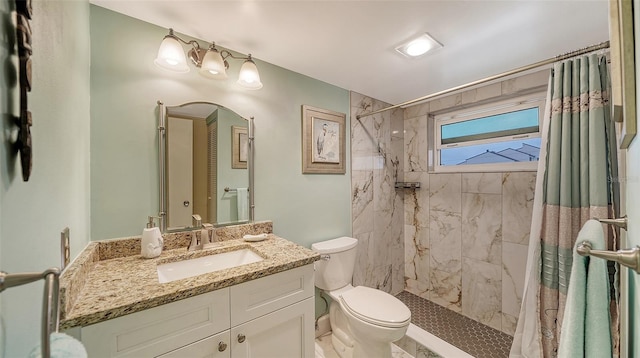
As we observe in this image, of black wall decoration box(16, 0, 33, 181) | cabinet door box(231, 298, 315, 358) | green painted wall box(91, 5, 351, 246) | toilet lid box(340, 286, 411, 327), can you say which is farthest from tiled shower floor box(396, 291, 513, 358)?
black wall decoration box(16, 0, 33, 181)

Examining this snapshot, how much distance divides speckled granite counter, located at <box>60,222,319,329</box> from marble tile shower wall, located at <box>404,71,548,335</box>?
174 centimetres

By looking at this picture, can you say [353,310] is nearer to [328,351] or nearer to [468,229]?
[328,351]

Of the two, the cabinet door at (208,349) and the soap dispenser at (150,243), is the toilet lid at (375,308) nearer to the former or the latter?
the cabinet door at (208,349)

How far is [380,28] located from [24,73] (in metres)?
1.42

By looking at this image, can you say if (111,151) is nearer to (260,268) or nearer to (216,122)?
(216,122)

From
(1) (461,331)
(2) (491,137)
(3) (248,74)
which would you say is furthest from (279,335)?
(2) (491,137)

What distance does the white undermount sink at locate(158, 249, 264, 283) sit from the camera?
1138 mm

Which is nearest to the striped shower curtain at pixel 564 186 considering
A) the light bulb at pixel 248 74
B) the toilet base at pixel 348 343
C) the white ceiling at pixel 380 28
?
the white ceiling at pixel 380 28

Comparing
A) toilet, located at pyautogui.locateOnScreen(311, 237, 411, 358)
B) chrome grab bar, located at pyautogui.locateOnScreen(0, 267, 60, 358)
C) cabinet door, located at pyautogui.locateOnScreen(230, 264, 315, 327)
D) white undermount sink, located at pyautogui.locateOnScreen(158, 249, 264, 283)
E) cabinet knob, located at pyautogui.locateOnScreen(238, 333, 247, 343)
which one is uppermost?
chrome grab bar, located at pyautogui.locateOnScreen(0, 267, 60, 358)

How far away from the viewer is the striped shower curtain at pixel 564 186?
113 cm

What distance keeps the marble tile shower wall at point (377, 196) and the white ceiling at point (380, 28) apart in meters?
0.66

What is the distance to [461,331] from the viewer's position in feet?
6.50

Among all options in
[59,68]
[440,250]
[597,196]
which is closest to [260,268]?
[59,68]

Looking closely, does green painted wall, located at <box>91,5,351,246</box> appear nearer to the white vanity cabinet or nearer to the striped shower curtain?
the white vanity cabinet
